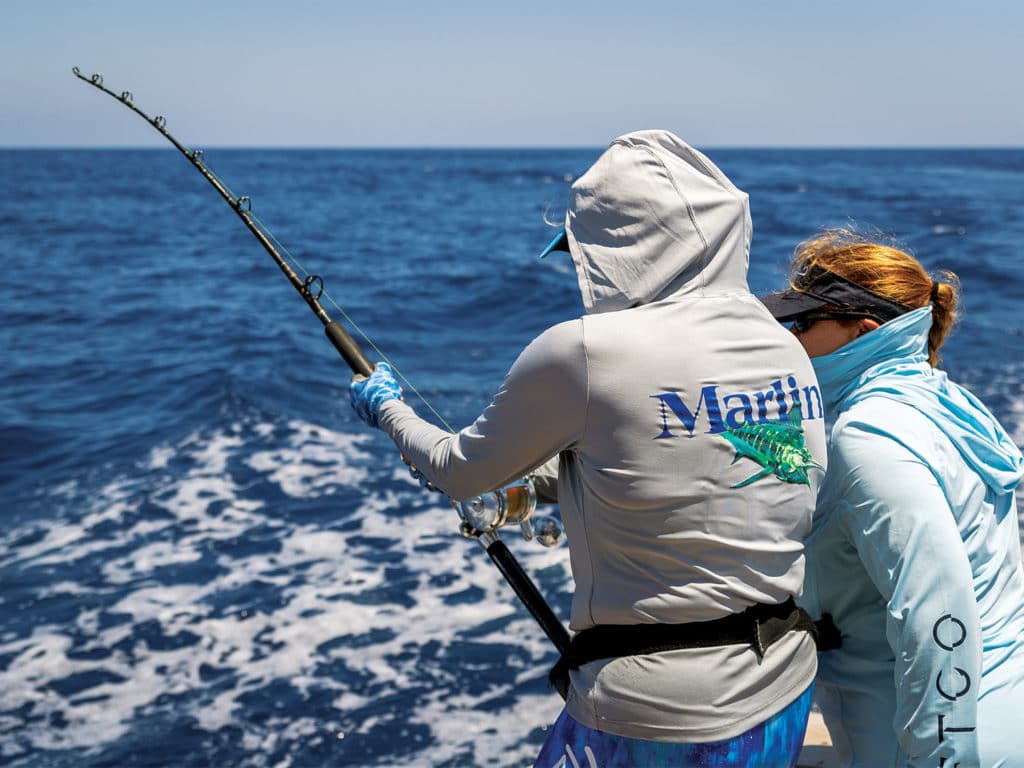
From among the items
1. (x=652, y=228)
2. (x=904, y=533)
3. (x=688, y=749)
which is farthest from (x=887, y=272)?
(x=688, y=749)

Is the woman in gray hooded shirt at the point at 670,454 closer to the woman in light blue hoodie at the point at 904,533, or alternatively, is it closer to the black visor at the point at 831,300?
the woman in light blue hoodie at the point at 904,533

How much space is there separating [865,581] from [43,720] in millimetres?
4279

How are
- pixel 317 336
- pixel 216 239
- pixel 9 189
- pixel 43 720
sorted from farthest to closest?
pixel 9 189
pixel 216 239
pixel 317 336
pixel 43 720

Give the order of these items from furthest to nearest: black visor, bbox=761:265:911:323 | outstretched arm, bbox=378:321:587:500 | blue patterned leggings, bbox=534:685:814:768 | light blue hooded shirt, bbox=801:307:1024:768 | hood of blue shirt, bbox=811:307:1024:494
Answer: black visor, bbox=761:265:911:323 < hood of blue shirt, bbox=811:307:1024:494 < light blue hooded shirt, bbox=801:307:1024:768 < blue patterned leggings, bbox=534:685:814:768 < outstretched arm, bbox=378:321:587:500

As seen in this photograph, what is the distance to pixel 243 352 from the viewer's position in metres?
12.0

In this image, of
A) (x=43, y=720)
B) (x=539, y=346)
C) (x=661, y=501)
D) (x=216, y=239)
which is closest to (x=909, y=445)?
(x=661, y=501)

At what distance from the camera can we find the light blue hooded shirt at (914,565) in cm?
164

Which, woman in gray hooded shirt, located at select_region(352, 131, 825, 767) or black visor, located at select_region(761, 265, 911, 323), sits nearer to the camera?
woman in gray hooded shirt, located at select_region(352, 131, 825, 767)

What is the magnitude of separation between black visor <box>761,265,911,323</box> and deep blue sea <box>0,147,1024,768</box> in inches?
20.5

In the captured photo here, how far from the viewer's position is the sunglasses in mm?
1915

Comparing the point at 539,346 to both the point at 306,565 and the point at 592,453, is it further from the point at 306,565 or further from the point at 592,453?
the point at 306,565

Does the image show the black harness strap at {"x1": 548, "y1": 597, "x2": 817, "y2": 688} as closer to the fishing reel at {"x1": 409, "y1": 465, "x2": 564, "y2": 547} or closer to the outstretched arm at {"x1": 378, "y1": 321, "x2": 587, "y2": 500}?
the outstretched arm at {"x1": 378, "y1": 321, "x2": 587, "y2": 500}

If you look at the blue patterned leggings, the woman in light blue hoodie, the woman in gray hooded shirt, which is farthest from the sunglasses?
the blue patterned leggings

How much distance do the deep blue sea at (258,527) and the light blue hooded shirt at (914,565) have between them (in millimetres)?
755
